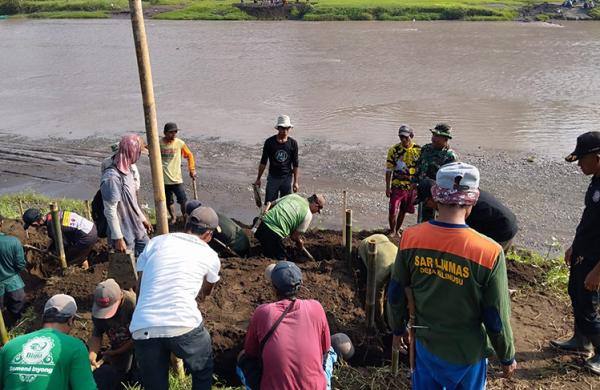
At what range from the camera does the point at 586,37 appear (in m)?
32.0

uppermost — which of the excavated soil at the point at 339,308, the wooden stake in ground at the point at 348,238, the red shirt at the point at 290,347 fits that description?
the red shirt at the point at 290,347

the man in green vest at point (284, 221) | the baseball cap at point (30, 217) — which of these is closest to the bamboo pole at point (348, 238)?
the man in green vest at point (284, 221)

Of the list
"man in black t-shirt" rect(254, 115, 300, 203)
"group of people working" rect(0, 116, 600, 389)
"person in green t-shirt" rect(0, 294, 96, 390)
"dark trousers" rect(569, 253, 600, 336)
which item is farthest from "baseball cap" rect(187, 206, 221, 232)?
"man in black t-shirt" rect(254, 115, 300, 203)

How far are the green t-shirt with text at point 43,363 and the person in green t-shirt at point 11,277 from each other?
271 centimetres

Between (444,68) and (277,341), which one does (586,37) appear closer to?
(444,68)

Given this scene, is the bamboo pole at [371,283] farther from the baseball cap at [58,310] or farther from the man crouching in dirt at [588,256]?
the baseball cap at [58,310]

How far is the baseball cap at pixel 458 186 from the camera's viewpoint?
2896 millimetres

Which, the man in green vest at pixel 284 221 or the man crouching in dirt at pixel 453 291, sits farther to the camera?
the man in green vest at pixel 284 221

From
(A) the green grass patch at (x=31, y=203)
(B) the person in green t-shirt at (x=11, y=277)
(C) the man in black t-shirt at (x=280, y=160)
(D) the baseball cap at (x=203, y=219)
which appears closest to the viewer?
(D) the baseball cap at (x=203, y=219)

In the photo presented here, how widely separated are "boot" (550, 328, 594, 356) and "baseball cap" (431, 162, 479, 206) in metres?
2.62

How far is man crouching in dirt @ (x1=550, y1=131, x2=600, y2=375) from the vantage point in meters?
4.01

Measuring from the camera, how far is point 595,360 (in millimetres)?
4484

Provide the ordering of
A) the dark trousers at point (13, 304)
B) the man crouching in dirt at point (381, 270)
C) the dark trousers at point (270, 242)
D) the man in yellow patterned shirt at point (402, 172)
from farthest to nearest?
the man in yellow patterned shirt at point (402, 172) → the dark trousers at point (270, 242) → the dark trousers at point (13, 304) → the man crouching in dirt at point (381, 270)

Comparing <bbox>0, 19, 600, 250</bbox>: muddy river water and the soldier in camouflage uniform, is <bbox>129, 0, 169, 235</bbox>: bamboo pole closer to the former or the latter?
the soldier in camouflage uniform
